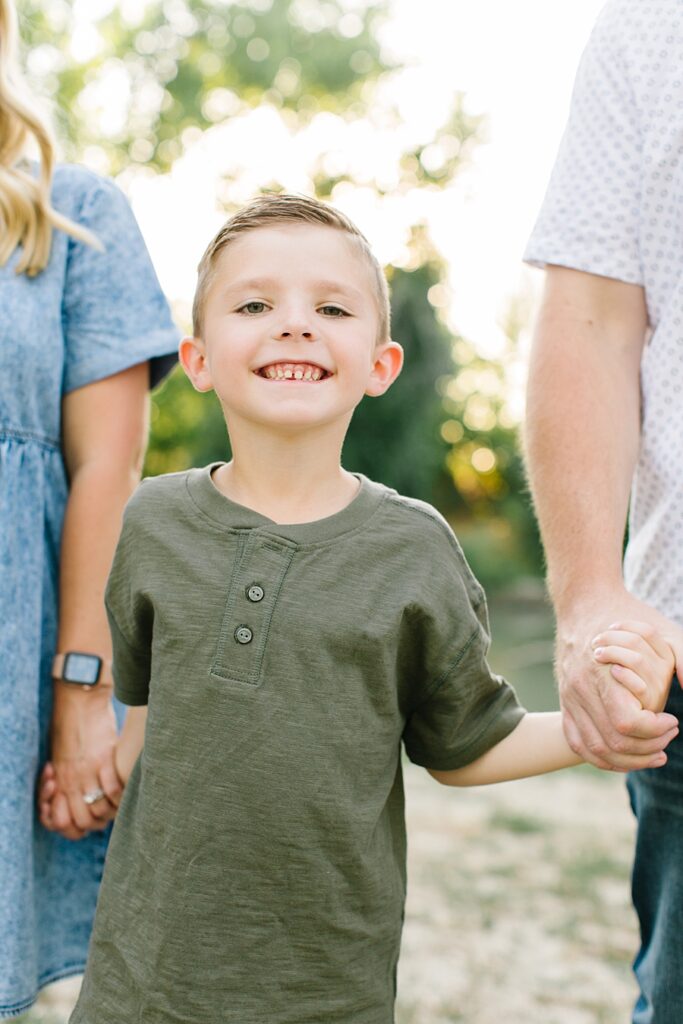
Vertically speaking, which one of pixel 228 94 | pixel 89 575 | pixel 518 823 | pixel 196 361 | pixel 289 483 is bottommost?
pixel 518 823

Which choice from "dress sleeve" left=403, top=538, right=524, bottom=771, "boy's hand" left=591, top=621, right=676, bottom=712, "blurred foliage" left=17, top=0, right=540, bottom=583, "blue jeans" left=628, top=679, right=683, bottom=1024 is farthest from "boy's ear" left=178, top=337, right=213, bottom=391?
"blurred foliage" left=17, top=0, right=540, bottom=583

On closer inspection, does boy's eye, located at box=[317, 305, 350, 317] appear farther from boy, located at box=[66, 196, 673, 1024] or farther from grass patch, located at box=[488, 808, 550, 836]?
grass patch, located at box=[488, 808, 550, 836]

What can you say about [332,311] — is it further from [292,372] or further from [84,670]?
[84,670]

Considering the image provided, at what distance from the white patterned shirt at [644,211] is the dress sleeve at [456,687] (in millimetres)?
323

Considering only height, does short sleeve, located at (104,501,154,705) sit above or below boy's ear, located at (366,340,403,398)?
below

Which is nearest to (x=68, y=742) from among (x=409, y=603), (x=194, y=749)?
(x=194, y=749)

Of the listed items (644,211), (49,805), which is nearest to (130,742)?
(49,805)

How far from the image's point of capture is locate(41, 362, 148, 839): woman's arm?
1.94 m

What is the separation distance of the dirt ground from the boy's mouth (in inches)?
95.5

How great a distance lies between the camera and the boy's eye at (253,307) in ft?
5.25

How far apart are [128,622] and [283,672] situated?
0.93 feet

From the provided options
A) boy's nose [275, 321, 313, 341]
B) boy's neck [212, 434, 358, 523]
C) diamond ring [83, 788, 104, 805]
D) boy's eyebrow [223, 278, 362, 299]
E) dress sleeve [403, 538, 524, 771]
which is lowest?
diamond ring [83, 788, 104, 805]

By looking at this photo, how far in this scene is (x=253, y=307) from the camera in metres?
1.61

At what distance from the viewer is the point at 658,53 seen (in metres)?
1.81
